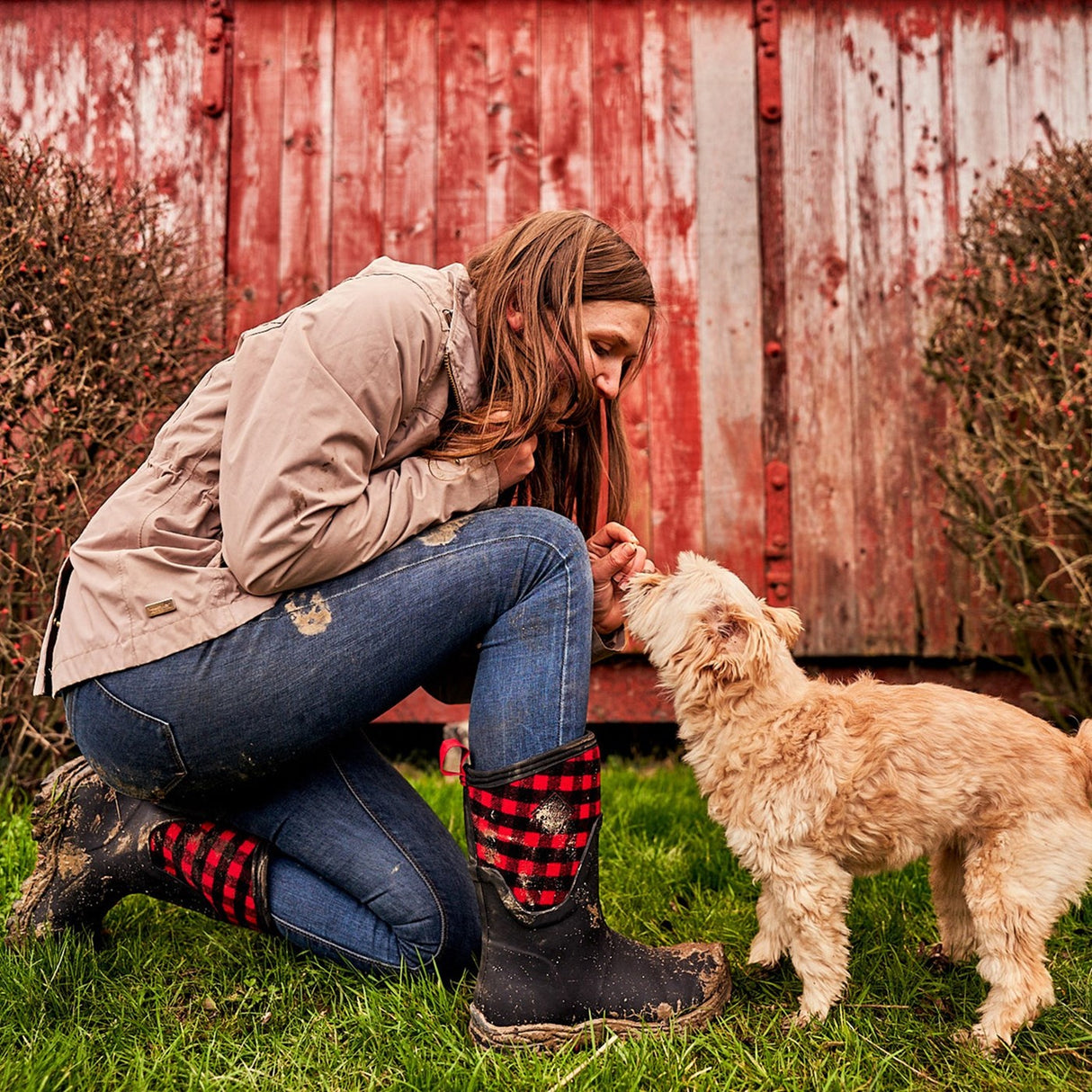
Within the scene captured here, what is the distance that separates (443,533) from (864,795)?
48.7 inches

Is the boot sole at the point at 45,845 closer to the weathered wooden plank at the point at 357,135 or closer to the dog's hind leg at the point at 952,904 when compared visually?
the dog's hind leg at the point at 952,904

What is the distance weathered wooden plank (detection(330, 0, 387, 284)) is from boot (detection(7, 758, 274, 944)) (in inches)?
136

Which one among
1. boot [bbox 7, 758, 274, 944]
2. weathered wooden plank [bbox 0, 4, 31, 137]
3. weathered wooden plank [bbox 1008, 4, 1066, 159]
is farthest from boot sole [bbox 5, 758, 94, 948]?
weathered wooden plank [bbox 1008, 4, 1066, 159]

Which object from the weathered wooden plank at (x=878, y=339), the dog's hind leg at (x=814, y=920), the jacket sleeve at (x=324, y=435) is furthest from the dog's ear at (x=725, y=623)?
the weathered wooden plank at (x=878, y=339)

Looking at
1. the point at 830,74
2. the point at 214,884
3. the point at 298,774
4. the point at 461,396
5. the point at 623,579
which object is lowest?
the point at 214,884

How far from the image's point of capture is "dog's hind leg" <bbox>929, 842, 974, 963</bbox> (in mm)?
2629

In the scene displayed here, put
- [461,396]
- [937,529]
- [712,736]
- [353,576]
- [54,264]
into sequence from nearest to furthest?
1. [353,576]
2. [461,396]
3. [712,736]
4. [54,264]
5. [937,529]

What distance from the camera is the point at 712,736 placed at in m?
2.62

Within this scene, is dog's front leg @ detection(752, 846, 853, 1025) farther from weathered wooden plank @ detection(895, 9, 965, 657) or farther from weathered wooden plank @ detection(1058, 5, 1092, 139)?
weathered wooden plank @ detection(1058, 5, 1092, 139)

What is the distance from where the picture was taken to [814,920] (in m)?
2.39

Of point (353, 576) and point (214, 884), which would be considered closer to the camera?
point (353, 576)

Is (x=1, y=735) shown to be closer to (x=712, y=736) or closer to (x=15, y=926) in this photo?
(x=15, y=926)

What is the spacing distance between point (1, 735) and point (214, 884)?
2251 mm

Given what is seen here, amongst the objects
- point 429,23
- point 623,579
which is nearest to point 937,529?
point 623,579
